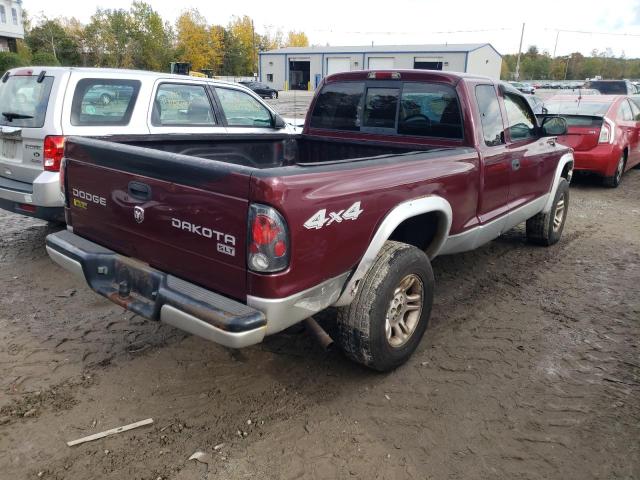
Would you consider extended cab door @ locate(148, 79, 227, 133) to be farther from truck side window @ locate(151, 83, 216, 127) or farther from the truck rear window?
the truck rear window

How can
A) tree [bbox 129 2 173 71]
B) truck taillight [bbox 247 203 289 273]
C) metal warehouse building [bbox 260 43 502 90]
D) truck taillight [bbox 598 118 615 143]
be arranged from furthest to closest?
1. tree [bbox 129 2 173 71]
2. metal warehouse building [bbox 260 43 502 90]
3. truck taillight [bbox 598 118 615 143]
4. truck taillight [bbox 247 203 289 273]

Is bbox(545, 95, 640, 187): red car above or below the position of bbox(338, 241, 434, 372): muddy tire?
above

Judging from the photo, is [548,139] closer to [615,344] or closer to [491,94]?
[491,94]

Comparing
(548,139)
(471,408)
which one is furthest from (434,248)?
(548,139)

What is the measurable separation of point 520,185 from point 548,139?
3.39 feet

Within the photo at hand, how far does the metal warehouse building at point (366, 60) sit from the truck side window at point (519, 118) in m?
47.8

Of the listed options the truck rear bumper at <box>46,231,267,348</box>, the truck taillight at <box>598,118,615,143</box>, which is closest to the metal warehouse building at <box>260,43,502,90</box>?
the truck taillight at <box>598,118,615,143</box>

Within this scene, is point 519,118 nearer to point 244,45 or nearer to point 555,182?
point 555,182

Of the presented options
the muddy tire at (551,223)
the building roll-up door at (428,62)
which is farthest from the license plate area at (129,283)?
the building roll-up door at (428,62)

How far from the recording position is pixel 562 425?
2887 mm

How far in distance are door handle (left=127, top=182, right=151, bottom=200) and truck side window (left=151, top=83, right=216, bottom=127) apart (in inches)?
122

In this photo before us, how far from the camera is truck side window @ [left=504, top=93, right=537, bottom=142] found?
4.66m

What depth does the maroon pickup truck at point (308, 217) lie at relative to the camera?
241 cm

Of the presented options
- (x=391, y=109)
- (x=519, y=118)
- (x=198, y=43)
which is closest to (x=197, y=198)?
(x=391, y=109)
